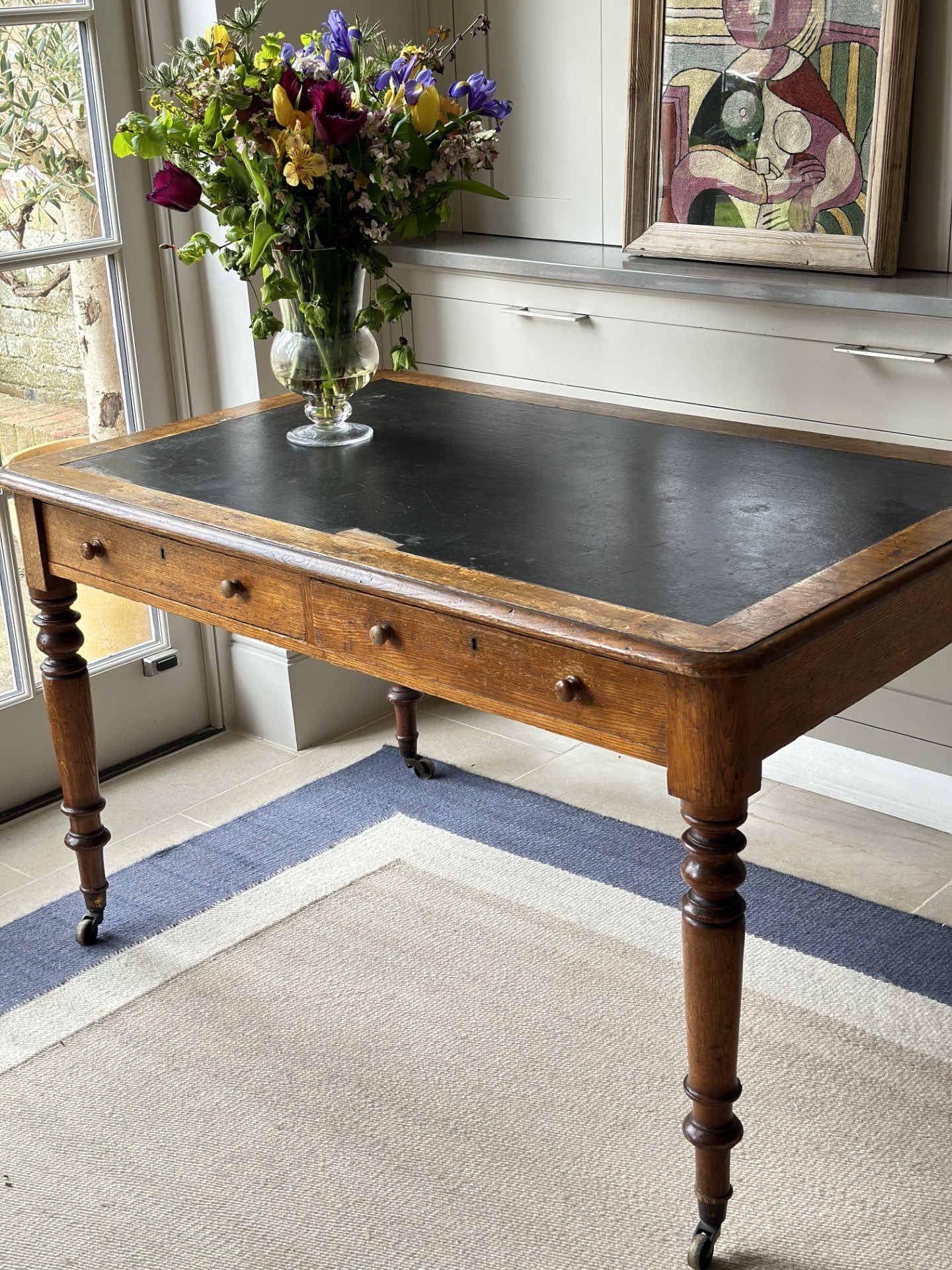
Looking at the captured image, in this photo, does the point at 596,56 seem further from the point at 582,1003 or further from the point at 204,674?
the point at 582,1003

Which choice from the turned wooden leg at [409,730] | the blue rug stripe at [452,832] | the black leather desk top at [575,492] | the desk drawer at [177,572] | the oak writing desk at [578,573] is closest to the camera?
the oak writing desk at [578,573]

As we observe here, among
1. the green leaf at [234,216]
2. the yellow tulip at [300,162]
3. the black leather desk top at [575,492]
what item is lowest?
the black leather desk top at [575,492]

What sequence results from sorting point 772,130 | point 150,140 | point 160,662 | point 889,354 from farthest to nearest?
point 160,662 < point 772,130 < point 889,354 < point 150,140

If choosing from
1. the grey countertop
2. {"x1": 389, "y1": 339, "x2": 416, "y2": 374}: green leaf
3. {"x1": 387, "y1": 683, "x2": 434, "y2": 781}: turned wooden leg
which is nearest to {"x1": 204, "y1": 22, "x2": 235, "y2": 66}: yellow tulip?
{"x1": 389, "y1": 339, "x2": 416, "y2": 374}: green leaf

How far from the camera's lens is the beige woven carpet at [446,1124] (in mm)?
1866

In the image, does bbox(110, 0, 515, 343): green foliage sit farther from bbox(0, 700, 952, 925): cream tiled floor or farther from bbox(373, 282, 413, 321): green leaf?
bbox(0, 700, 952, 925): cream tiled floor

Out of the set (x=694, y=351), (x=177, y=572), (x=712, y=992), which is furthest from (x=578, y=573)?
(x=694, y=351)

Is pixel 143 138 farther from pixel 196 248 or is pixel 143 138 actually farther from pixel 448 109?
pixel 448 109

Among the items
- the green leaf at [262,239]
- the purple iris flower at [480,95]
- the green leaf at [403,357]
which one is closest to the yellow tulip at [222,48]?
the green leaf at [262,239]

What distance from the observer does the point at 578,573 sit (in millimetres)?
1736

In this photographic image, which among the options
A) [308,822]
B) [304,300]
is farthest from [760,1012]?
[304,300]

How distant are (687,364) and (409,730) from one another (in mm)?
999

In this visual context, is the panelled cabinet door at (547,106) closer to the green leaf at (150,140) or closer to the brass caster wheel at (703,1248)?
the green leaf at (150,140)

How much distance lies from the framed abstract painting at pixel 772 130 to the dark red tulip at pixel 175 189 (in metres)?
1.17
